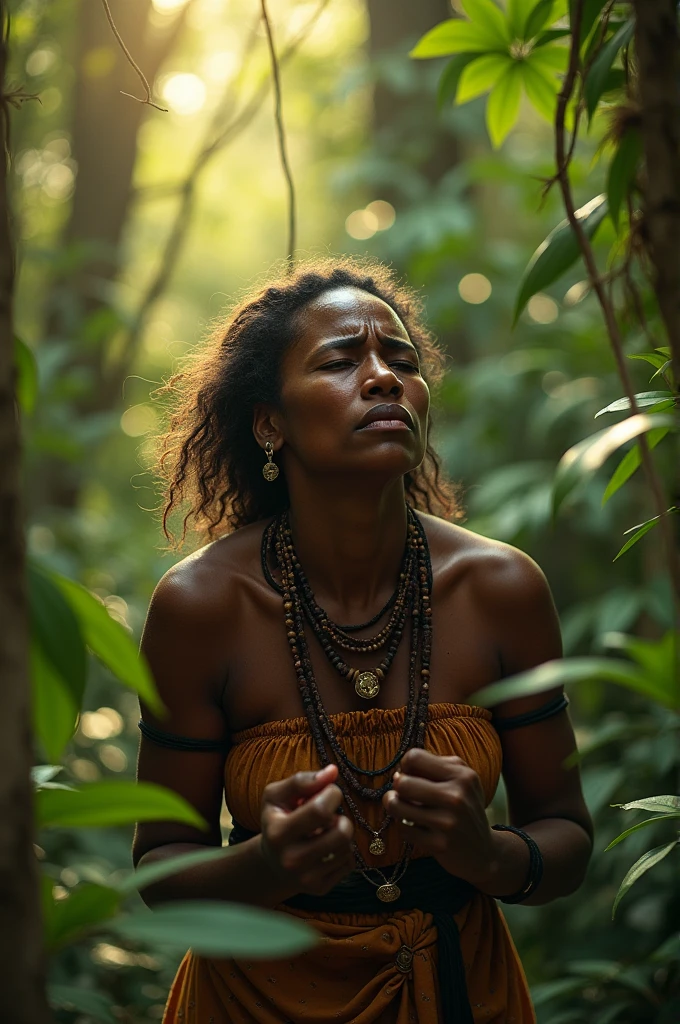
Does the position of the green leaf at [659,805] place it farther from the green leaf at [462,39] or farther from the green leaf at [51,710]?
the green leaf at [462,39]

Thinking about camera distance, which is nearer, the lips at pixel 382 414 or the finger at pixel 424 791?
the finger at pixel 424 791

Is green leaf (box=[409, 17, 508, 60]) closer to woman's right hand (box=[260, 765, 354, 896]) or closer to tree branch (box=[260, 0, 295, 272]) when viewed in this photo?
tree branch (box=[260, 0, 295, 272])

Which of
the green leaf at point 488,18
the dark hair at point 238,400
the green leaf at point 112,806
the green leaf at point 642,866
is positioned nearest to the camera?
the green leaf at point 112,806

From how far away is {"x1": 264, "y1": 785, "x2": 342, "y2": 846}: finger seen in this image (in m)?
1.08

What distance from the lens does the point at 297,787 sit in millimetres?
1128

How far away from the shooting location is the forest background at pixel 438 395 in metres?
2.30

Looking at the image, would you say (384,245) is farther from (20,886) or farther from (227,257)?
(227,257)

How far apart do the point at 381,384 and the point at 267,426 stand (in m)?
0.26

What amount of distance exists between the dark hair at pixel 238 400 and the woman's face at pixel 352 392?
59mm

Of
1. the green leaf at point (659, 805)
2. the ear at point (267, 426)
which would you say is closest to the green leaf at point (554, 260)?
the ear at point (267, 426)

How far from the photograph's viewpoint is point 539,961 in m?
2.84

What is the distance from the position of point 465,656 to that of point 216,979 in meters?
0.56

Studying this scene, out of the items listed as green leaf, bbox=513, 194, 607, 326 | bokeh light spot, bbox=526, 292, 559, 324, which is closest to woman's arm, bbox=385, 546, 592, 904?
green leaf, bbox=513, 194, 607, 326

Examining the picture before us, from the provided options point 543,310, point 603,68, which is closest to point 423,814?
point 603,68
